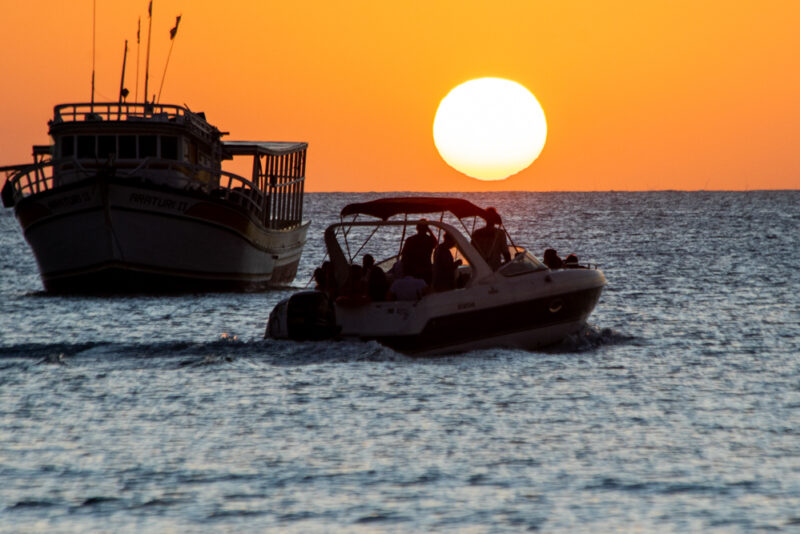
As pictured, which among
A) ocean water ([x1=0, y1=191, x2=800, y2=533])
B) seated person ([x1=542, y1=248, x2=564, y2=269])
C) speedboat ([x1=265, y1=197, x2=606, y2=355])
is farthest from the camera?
seated person ([x1=542, y1=248, x2=564, y2=269])

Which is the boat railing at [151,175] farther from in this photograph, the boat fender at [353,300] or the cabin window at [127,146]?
the boat fender at [353,300]

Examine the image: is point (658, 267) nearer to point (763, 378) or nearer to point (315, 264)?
point (315, 264)

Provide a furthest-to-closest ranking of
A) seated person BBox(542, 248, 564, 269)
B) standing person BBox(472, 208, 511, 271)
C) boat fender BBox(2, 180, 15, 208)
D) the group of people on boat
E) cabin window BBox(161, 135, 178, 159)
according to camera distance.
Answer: boat fender BBox(2, 180, 15, 208), cabin window BBox(161, 135, 178, 159), seated person BBox(542, 248, 564, 269), standing person BBox(472, 208, 511, 271), the group of people on boat

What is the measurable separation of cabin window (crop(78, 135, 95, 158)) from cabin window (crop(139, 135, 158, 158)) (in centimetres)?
130

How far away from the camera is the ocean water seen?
9.34 meters

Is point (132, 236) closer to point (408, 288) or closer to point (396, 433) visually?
point (408, 288)

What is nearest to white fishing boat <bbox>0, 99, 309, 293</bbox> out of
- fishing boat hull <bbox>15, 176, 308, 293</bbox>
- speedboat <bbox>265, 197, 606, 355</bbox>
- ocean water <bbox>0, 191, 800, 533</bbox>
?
fishing boat hull <bbox>15, 176, 308, 293</bbox>

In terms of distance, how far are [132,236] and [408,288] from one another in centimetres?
1596

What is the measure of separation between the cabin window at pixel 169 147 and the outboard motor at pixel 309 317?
15967 millimetres

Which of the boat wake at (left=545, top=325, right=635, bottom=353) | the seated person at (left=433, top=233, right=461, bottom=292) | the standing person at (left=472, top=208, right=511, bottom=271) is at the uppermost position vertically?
the standing person at (left=472, top=208, right=511, bottom=271)

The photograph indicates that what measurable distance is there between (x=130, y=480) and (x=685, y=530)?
4.69 m

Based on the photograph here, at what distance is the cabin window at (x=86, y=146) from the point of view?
33.0m

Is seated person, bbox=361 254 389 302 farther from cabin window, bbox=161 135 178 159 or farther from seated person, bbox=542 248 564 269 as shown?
cabin window, bbox=161 135 178 159

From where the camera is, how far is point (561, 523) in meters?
9.01
